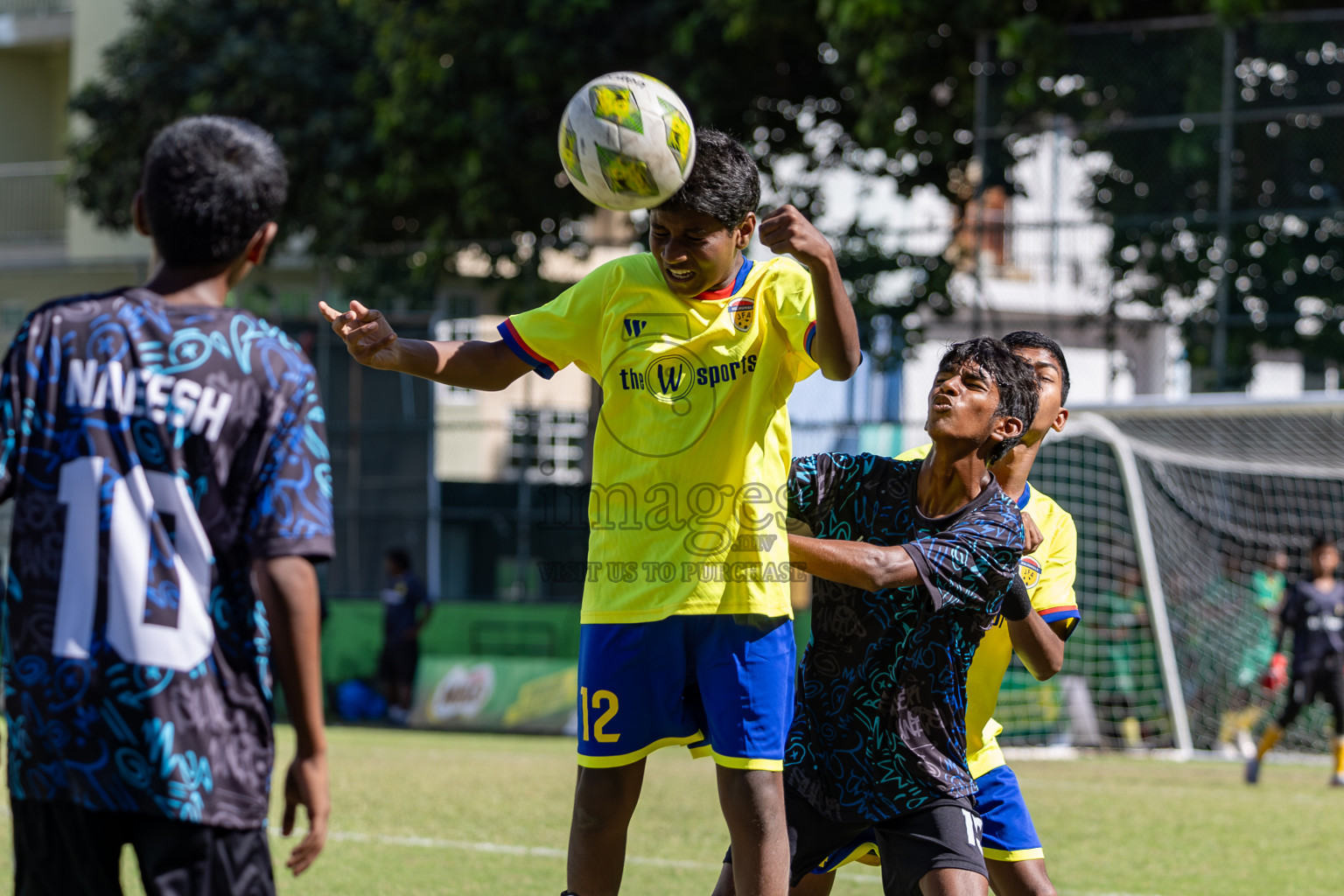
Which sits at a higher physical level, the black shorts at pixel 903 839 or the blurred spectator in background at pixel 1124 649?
the black shorts at pixel 903 839

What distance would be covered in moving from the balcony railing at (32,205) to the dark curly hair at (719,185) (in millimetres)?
23706

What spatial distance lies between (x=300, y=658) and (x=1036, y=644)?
2043 mm

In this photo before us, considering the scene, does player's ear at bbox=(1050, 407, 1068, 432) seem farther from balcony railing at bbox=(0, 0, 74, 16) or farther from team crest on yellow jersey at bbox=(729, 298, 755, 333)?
balcony railing at bbox=(0, 0, 74, 16)

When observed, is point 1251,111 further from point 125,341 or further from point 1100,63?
point 125,341

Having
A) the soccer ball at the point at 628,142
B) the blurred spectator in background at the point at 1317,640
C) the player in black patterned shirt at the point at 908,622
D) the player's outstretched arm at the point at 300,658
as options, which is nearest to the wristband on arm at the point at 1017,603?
the player in black patterned shirt at the point at 908,622

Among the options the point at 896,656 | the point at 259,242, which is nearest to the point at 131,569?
the point at 259,242

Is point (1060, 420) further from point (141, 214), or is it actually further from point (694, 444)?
point (141, 214)

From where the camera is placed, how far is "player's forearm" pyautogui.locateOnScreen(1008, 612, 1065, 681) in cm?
394

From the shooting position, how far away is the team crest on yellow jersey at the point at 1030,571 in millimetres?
4227

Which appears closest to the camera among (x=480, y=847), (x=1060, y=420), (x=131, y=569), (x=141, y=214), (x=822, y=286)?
(x=131, y=569)

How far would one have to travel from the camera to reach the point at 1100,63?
13.7 meters

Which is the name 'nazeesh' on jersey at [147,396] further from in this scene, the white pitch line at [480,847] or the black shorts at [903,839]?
the white pitch line at [480,847]

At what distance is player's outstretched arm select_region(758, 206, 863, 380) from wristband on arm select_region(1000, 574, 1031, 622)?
0.72 m

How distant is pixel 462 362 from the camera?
152 inches
